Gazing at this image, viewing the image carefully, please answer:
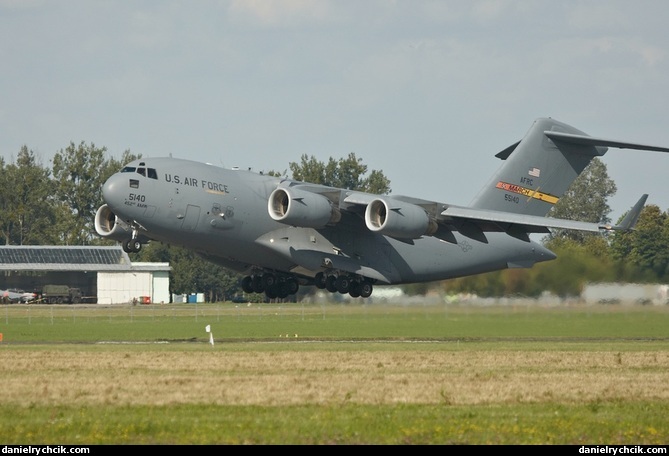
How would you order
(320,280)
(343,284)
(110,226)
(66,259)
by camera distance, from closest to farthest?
(110,226), (343,284), (320,280), (66,259)

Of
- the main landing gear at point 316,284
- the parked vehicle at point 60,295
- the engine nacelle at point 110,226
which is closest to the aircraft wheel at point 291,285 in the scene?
the main landing gear at point 316,284

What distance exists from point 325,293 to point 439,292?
3.20 m

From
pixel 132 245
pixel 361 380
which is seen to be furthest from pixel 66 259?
pixel 361 380

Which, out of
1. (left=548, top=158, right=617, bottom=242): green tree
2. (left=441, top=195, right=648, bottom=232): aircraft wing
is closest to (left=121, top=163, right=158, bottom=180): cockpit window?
(left=441, top=195, right=648, bottom=232): aircraft wing

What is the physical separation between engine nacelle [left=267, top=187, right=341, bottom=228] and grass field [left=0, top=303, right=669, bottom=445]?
3.15 meters

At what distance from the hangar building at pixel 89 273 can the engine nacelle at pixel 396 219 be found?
39.9m

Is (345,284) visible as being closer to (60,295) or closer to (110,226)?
(110,226)

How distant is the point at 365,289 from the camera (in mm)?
30469

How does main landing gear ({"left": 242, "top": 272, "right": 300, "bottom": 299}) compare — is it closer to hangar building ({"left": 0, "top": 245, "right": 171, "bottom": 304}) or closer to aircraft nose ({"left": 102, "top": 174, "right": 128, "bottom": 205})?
aircraft nose ({"left": 102, "top": 174, "right": 128, "bottom": 205})

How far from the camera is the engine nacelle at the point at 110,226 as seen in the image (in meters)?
28.7

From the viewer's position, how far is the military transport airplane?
27.2 metres

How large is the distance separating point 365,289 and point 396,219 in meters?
3.14

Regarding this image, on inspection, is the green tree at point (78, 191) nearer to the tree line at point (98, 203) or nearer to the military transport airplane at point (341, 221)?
the tree line at point (98, 203)
